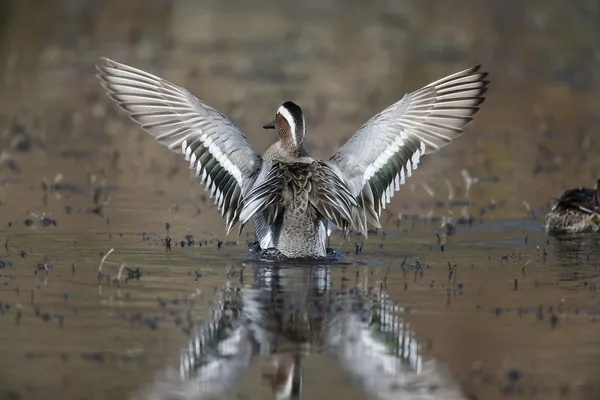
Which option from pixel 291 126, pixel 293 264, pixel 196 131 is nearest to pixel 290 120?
pixel 291 126

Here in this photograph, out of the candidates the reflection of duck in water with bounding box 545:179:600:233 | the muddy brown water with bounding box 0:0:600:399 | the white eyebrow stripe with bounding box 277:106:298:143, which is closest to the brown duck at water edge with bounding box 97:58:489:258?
the white eyebrow stripe with bounding box 277:106:298:143

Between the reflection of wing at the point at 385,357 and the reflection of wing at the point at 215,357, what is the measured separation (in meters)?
0.42

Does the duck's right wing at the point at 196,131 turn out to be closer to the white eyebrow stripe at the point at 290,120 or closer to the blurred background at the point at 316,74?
the white eyebrow stripe at the point at 290,120

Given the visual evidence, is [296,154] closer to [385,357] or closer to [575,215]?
[575,215]

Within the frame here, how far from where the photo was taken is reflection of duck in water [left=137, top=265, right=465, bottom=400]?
600 cm

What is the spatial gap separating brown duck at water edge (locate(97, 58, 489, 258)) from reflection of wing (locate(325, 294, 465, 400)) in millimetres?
1624

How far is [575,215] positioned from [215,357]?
503 cm

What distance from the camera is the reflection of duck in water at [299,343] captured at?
236 inches

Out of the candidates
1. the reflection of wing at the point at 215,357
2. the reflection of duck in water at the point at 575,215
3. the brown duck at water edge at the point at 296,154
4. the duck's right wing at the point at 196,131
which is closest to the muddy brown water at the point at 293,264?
the reflection of wing at the point at 215,357

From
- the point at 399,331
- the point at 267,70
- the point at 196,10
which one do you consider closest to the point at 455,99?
the point at 399,331

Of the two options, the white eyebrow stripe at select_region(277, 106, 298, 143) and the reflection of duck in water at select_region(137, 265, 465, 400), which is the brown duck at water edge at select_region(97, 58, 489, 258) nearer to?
the white eyebrow stripe at select_region(277, 106, 298, 143)

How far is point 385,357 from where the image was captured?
653 cm

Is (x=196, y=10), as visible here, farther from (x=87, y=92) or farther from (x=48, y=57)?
(x=87, y=92)

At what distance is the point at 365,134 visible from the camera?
9453 millimetres
